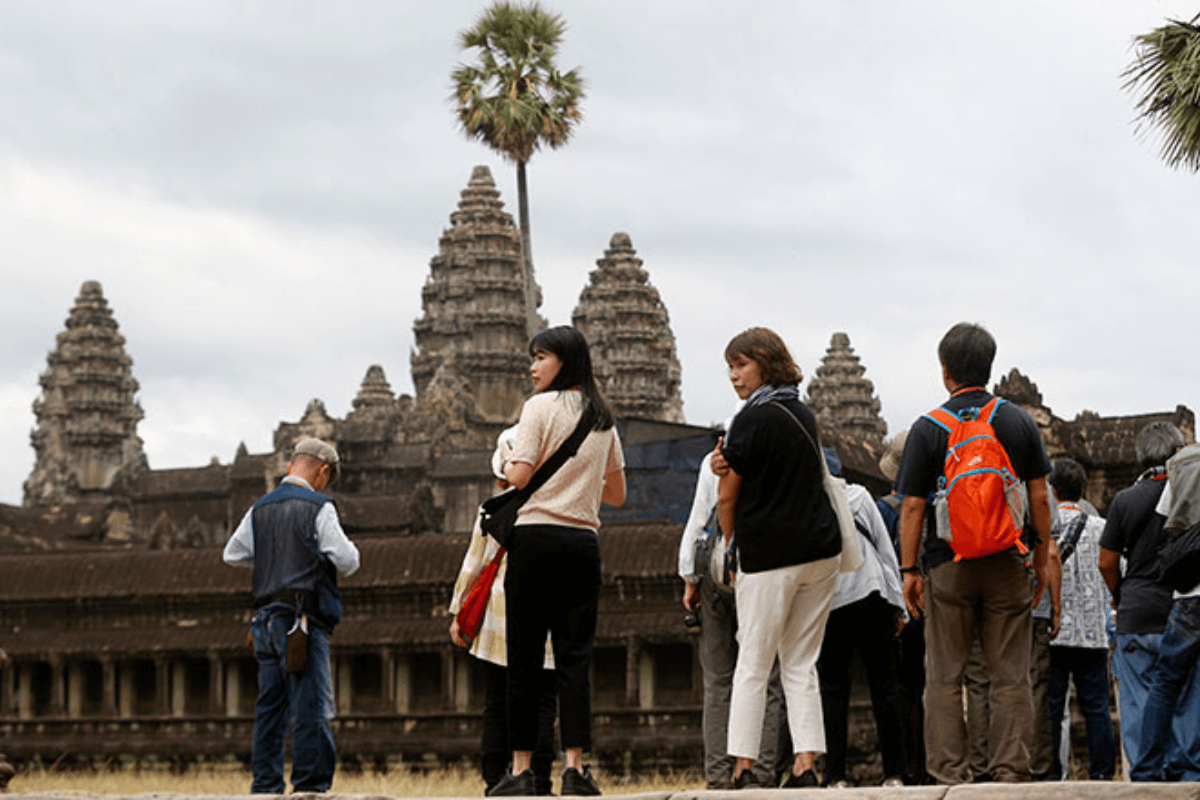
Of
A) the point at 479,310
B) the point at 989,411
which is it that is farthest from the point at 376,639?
the point at 479,310

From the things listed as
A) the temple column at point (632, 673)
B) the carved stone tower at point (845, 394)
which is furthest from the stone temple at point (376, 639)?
the carved stone tower at point (845, 394)

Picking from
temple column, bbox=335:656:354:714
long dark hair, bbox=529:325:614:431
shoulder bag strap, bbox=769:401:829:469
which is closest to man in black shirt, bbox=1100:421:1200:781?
shoulder bag strap, bbox=769:401:829:469

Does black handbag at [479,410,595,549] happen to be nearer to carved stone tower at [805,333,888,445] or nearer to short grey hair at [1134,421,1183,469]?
short grey hair at [1134,421,1183,469]

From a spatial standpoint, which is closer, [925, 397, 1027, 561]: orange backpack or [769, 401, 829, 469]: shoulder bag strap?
[925, 397, 1027, 561]: orange backpack

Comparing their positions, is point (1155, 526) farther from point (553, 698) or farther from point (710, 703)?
point (553, 698)

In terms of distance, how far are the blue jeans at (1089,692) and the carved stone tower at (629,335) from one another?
65.0 meters

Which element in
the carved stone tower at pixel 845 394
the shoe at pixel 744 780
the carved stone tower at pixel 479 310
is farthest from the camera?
the carved stone tower at pixel 845 394

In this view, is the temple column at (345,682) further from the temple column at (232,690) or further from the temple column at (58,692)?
the temple column at (58,692)

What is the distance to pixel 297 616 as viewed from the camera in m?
10.0

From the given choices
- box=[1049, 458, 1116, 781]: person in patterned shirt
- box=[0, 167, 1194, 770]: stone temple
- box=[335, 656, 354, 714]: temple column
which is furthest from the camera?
box=[335, 656, 354, 714]: temple column

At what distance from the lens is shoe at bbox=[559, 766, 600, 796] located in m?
8.19

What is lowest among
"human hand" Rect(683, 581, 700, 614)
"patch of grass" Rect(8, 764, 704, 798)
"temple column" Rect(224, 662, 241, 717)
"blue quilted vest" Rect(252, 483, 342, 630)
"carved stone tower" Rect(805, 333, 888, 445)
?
"patch of grass" Rect(8, 764, 704, 798)

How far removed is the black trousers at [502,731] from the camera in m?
8.64

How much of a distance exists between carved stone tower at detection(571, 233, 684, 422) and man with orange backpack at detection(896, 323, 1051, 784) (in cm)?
6762
